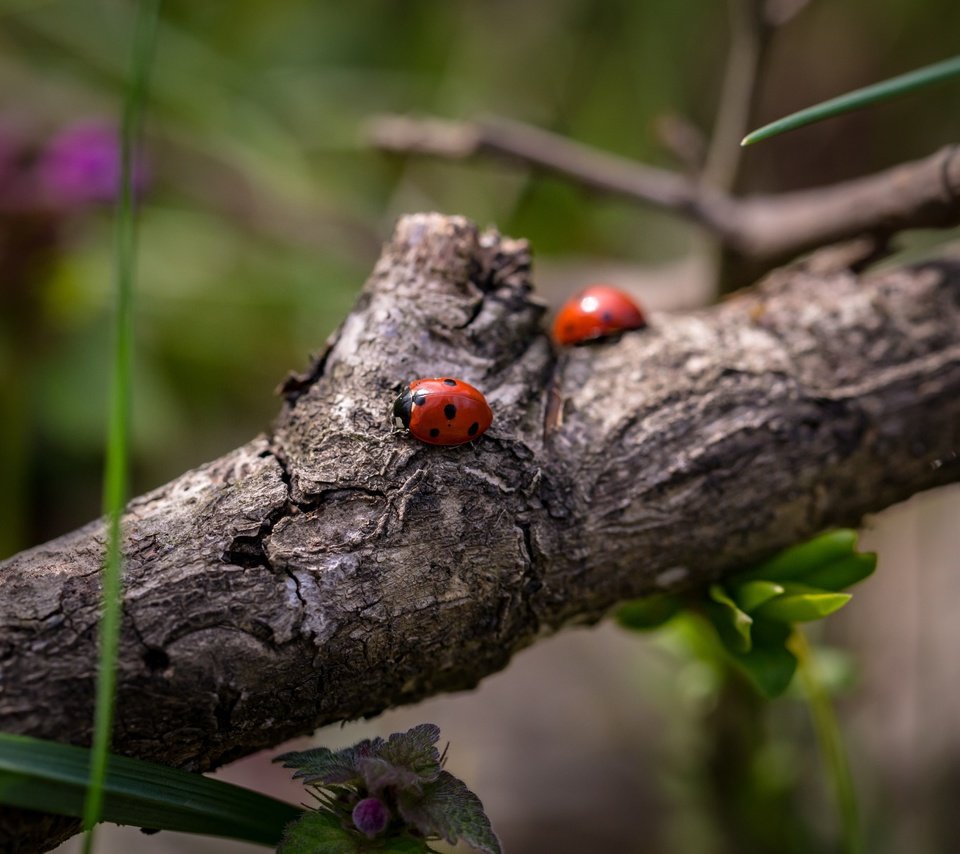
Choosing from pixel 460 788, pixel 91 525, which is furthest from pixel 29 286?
pixel 460 788

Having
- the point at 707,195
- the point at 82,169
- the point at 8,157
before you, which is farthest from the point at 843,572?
the point at 8,157

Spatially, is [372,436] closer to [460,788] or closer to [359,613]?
[359,613]

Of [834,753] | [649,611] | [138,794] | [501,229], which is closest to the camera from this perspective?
[138,794]

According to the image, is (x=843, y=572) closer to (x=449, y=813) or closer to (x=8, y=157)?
(x=449, y=813)

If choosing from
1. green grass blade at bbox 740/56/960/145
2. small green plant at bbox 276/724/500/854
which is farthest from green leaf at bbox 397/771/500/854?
green grass blade at bbox 740/56/960/145

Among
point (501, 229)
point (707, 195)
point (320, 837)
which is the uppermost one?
point (501, 229)
